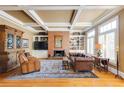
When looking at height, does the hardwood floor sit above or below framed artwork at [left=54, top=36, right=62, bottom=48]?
below

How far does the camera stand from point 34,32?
15727 mm

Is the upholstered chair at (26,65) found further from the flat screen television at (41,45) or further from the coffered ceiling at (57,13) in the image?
the flat screen television at (41,45)

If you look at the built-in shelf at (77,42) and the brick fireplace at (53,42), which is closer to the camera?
the brick fireplace at (53,42)

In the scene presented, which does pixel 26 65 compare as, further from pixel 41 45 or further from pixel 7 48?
pixel 41 45

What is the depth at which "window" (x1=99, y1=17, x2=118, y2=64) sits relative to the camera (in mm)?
7668

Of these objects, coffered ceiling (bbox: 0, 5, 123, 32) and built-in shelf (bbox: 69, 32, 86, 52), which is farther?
built-in shelf (bbox: 69, 32, 86, 52)

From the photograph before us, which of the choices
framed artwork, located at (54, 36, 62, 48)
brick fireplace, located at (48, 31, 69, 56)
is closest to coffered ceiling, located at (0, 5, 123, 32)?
brick fireplace, located at (48, 31, 69, 56)

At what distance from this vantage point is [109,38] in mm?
8492

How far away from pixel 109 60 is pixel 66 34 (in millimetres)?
7238

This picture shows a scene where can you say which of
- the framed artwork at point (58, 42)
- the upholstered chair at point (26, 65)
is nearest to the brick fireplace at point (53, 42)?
the framed artwork at point (58, 42)

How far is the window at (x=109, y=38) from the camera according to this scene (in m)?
7.67

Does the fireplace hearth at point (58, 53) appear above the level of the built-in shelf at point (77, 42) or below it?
below

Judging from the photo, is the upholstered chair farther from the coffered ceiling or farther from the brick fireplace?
the brick fireplace
